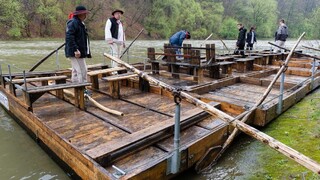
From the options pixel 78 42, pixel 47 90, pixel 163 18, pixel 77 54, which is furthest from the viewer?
pixel 163 18

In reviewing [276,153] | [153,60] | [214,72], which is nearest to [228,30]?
[214,72]

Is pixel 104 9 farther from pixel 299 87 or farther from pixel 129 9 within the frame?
pixel 299 87

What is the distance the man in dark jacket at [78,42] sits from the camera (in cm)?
544

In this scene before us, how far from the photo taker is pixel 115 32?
771cm

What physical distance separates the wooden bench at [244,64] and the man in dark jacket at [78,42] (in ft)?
19.2

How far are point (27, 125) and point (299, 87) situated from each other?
675 centimetres

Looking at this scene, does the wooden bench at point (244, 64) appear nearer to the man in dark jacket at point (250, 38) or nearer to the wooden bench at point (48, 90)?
the man in dark jacket at point (250, 38)

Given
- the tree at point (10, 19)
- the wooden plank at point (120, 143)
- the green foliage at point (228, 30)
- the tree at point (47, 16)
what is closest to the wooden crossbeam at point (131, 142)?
the wooden plank at point (120, 143)

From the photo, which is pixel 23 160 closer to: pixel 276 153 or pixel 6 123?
pixel 6 123

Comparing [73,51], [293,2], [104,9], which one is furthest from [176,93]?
[293,2]

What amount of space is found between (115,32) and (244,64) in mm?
5079

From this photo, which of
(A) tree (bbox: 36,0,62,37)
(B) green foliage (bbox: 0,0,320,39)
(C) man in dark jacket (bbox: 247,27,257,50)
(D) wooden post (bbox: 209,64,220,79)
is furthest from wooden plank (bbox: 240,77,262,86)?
(A) tree (bbox: 36,0,62,37)

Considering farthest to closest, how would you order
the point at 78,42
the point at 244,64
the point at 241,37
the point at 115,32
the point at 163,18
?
the point at 163,18 < the point at 241,37 < the point at 244,64 < the point at 115,32 < the point at 78,42

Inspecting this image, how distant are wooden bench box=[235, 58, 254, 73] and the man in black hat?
428cm
